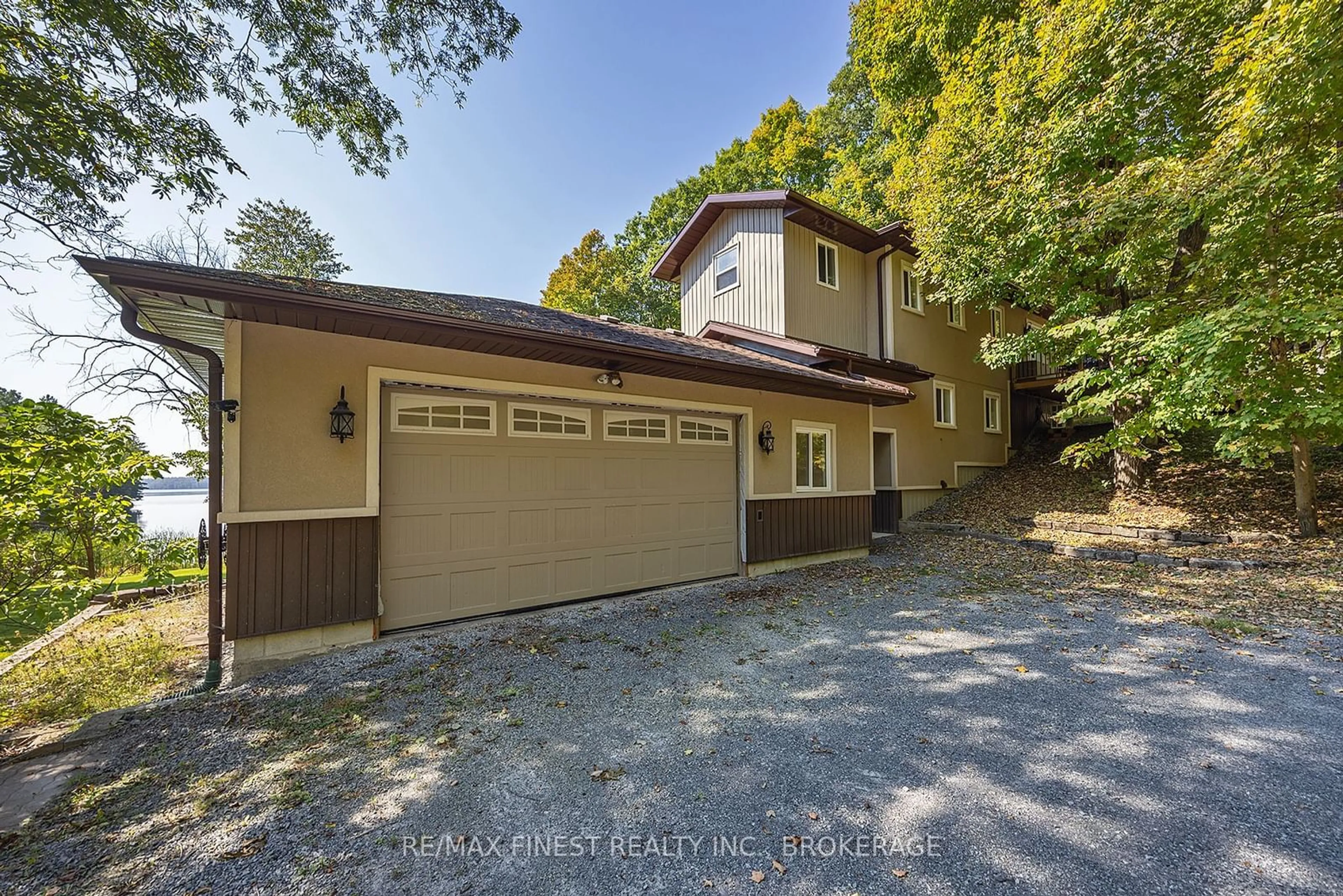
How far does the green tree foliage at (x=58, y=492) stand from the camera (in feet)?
11.2

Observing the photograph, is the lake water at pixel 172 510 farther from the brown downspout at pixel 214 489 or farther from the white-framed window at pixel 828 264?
the white-framed window at pixel 828 264

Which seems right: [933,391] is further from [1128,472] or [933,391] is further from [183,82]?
[183,82]

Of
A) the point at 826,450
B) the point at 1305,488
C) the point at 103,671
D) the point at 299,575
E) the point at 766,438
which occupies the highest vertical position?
the point at 766,438

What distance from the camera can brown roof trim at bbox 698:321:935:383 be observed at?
9.10 m

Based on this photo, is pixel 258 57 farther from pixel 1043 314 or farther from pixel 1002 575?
pixel 1043 314

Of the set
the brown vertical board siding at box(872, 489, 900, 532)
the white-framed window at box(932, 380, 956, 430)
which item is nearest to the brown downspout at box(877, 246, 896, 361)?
the white-framed window at box(932, 380, 956, 430)

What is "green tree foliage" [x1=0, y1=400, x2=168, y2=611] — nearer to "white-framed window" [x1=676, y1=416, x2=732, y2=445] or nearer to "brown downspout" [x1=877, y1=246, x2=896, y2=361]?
"white-framed window" [x1=676, y1=416, x2=732, y2=445]

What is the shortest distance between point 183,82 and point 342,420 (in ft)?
13.9

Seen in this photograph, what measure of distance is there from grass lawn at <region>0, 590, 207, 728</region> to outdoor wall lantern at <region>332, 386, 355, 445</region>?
2.28 meters

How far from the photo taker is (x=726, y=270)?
1170 cm

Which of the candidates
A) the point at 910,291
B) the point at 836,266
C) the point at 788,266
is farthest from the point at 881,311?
the point at 788,266

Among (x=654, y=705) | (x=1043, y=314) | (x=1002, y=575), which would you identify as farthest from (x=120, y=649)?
(x=1043, y=314)

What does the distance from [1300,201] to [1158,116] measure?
9.07 ft

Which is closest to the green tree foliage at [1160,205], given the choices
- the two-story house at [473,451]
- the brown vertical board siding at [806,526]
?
the two-story house at [473,451]
